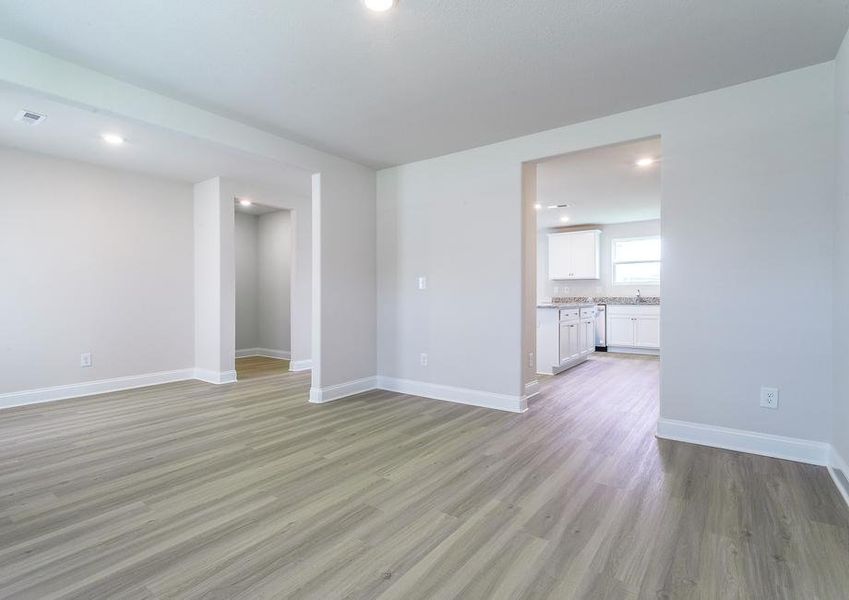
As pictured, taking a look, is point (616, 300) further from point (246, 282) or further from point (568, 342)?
point (246, 282)

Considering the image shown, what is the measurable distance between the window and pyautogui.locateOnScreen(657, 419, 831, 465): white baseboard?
17.9 ft

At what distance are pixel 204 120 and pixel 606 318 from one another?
276 inches

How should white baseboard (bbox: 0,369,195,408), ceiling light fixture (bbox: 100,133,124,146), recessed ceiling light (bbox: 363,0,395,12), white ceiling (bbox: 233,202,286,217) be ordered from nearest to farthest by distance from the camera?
recessed ceiling light (bbox: 363,0,395,12), ceiling light fixture (bbox: 100,133,124,146), white baseboard (bbox: 0,369,195,408), white ceiling (bbox: 233,202,286,217)

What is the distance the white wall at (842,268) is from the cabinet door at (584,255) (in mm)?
5571

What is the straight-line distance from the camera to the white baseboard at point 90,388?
3.88 m

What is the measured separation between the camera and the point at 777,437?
8.57ft

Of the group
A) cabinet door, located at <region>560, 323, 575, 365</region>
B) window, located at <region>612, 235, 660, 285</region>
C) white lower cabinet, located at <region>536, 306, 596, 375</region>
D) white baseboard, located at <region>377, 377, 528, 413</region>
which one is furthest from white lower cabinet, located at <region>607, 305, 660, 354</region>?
white baseboard, located at <region>377, 377, 528, 413</region>

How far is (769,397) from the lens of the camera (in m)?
2.64

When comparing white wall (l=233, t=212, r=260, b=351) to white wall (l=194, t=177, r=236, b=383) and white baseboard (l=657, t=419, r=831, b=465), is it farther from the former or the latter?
white baseboard (l=657, t=419, r=831, b=465)

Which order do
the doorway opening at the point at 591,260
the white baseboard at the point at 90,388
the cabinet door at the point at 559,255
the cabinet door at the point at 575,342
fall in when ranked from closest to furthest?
the white baseboard at the point at 90,388 → the doorway opening at the point at 591,260 → the cabinet door at the point at 575,342 → the cabinet door at the point at 559,255

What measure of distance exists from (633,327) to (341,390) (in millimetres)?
5575

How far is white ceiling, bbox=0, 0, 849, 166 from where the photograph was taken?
79.7 inches

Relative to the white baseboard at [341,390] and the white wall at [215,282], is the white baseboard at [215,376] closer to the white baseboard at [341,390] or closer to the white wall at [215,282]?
the white wall at [215,282]

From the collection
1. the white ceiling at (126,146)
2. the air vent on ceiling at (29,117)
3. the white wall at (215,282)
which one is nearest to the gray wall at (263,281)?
the white wall at (215,282)
